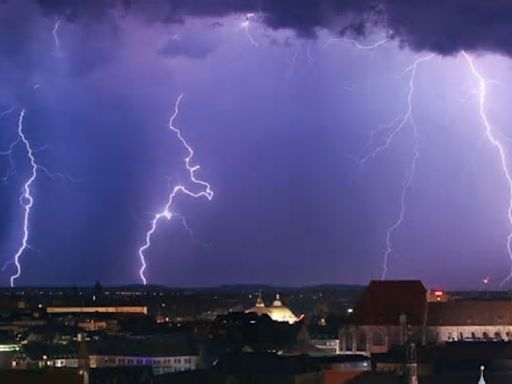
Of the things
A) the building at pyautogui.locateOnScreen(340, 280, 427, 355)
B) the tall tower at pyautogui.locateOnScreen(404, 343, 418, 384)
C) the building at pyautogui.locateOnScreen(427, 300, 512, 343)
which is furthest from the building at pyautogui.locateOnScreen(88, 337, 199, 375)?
the tall tower at pyautogui.locateOnScreen(404, 343, 418, 384)

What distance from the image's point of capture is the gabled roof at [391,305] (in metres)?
92.7

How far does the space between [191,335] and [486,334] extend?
20.2m

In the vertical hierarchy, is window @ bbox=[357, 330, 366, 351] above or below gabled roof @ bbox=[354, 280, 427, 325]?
below

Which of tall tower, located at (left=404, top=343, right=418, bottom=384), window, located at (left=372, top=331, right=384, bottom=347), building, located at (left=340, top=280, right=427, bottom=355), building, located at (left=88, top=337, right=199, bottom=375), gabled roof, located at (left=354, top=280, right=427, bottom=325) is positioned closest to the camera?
tall tower, located at (left=404, top=343, right=418, bottom=384)

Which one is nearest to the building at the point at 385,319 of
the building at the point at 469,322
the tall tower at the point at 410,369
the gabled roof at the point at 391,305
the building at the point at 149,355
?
the gabled roof at the point at 391,305

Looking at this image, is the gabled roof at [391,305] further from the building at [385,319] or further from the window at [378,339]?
the window at [378,339]

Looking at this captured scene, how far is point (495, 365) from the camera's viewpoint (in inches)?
2995

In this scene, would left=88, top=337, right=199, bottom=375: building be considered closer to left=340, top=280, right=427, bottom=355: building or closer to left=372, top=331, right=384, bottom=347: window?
left=340, top=280, right=427, bottom=355: building

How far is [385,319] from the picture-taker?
304 ft

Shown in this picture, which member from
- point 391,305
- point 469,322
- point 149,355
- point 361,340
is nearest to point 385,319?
point 391,305

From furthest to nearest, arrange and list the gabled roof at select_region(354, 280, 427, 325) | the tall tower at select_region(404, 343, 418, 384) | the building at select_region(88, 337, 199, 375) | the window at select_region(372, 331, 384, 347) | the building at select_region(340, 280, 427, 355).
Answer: the gabled roof at select_region(354, 280, 427, 325), the window at select_region(372, 331, 384, 347), the building at select_region(340, 280, 427, 355), the building at select_region(88, 337, 199, 375), the tall tower at select_region(404, 343, 418, 384)

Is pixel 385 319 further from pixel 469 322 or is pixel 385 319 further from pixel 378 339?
pixel 469 322

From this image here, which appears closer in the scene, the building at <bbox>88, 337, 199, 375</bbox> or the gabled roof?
the building at <bbox>88, 337, 199, 375</bbox>

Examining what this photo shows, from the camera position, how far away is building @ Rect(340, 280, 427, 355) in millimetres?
91875
